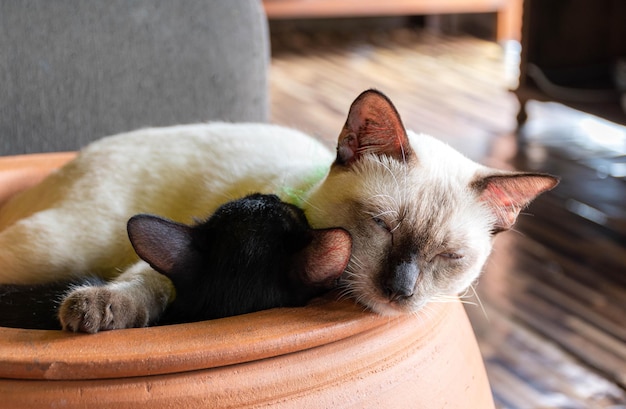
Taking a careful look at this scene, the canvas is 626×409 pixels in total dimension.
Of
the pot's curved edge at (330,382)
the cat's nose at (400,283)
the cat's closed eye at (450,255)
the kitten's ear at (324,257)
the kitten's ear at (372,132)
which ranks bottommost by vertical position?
the pot's curved edge at (330,382)

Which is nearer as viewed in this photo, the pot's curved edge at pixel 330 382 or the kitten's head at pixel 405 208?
the pot's curved edge at pixel 330 382

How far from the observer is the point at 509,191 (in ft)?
3.22

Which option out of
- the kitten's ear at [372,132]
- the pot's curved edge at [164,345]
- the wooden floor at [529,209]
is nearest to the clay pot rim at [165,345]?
the pot's curved edge at [164,345]

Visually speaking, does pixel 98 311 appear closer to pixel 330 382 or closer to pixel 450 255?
pixel 330 382

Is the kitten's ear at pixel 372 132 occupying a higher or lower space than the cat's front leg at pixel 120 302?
higher

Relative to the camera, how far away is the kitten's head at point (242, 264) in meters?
0.88

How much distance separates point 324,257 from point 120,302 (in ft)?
0.82

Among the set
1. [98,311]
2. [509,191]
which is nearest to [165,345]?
[98,311]

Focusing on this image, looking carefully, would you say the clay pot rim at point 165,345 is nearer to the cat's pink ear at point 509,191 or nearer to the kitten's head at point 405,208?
the kitten's head at point 405,208

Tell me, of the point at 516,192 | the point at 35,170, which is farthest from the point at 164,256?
the point at 35,170

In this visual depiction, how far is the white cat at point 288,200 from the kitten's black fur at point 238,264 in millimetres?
53

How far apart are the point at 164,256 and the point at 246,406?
213mm

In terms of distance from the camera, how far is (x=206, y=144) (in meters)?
1.24

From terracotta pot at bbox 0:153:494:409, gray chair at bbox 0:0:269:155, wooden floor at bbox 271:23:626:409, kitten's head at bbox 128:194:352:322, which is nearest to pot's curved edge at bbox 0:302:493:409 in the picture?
terracotta pot at bbox 0:153:494:409
